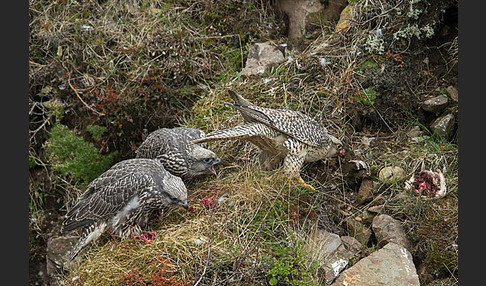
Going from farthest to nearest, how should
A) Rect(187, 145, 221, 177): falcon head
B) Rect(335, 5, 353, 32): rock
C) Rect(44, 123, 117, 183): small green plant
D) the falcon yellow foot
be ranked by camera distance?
Rect(335, 5, 353, 32): rock, Rect(44, 123, 117, 183): small green plant, Rect(187, 145, 221, 177): falcon head, the falcon yellow foot

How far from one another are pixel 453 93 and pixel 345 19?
1.64 metres

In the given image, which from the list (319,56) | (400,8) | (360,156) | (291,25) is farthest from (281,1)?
(360,156)

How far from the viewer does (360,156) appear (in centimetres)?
618

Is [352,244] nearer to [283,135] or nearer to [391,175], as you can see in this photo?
[391,175]

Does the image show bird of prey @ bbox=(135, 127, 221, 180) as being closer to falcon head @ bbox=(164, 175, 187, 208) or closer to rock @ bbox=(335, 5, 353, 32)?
falcon head @ bbox=(164, 175, 187, 208)

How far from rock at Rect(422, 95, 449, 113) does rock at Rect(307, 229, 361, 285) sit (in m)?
2.13

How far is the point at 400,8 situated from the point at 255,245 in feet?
11.7

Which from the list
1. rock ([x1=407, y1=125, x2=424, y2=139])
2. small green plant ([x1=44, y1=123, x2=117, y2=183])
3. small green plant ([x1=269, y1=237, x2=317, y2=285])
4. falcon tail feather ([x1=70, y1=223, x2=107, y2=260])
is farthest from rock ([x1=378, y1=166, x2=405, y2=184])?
small green plant ([x1=44, y1=123, x2=117, y2=183])

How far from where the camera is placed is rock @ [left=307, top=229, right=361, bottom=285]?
5.00 meters

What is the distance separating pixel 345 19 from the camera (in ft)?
22.9

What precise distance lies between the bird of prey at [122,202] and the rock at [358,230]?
67.4 inches

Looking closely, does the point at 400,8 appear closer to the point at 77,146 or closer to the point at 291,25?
the point at 291,25

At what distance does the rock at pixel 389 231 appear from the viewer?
5258 millimetres

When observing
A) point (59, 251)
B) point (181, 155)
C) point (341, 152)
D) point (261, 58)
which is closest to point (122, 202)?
point (181, 155)
